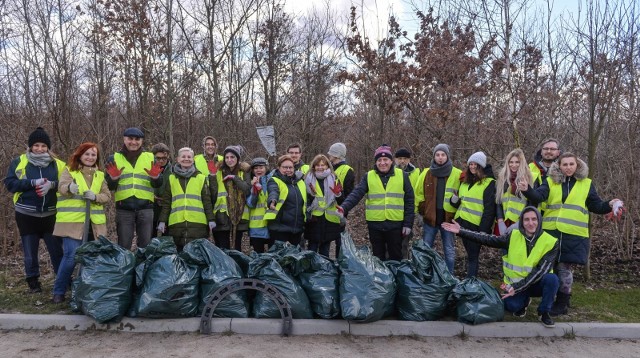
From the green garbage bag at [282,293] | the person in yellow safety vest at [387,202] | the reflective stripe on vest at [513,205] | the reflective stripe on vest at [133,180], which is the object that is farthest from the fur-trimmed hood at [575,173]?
the reflective stripe on vest at [133,180]

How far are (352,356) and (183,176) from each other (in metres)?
2.63

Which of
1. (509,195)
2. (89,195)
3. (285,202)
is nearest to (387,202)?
(285,202)

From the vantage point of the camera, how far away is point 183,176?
5.00 metres

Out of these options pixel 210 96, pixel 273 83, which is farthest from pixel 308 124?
pixel 210 96

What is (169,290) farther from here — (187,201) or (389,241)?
(389,241)

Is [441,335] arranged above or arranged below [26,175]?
below

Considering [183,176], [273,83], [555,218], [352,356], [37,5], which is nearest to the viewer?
[352,356]

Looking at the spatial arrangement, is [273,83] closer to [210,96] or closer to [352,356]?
[210,96]

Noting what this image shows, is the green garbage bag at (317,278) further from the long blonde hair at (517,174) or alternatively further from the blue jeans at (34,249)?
the blue jeans at (34,249)

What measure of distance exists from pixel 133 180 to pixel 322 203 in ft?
6.75

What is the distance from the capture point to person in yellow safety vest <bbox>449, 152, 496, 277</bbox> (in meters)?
4.87

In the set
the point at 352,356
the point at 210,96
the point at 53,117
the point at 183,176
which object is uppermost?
the point at 210,96

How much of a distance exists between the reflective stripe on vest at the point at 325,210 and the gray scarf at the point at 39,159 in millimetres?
2837

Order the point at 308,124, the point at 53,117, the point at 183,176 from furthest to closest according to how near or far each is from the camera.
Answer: the point at 308,124 < the point at 53,117 < the point at 183,176
